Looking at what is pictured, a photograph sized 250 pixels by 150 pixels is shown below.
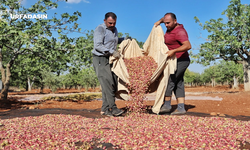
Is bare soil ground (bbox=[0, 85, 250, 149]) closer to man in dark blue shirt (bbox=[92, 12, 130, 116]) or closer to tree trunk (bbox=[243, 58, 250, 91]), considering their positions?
man in dark blue shirt (bbox=[92, 12, 130, 116])

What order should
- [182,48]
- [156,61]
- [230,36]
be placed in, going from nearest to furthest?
[182,48] → [156,61] → [230,36]

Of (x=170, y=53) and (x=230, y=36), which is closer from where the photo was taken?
(x=170, y=53)

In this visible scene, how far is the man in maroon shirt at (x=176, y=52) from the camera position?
4.53 metres

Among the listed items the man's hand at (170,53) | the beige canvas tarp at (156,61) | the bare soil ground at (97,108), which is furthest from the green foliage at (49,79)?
the man's hand at (170,53)

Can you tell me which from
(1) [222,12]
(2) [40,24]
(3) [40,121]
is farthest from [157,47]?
(1) [222,12]

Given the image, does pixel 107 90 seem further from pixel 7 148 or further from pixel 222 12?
pixel 222 12

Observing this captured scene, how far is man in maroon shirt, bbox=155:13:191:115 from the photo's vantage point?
4527 millimetres

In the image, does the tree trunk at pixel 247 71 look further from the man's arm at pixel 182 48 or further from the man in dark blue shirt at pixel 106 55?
the man in dark blue shirt at pixel 106 55

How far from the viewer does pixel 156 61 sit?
186 inches

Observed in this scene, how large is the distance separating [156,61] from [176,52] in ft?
1.70

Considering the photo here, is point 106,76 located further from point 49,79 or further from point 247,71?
point 49,79

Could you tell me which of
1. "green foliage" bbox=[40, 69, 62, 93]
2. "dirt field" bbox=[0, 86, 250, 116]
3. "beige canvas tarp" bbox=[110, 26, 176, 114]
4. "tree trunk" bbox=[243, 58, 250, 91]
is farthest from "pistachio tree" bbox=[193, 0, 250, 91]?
"green foliage" bbox=[40, 69, 62, 93]

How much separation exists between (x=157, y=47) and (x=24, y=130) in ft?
10.9

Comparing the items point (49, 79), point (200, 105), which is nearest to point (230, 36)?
point (200, 105)
